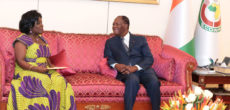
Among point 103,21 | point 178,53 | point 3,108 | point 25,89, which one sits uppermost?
point 103,21

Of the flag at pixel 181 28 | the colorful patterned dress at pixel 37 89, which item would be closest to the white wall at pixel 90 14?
the flag at pixel 181 28

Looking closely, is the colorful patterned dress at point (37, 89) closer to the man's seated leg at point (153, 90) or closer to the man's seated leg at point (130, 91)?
the man's seated leg at point (130, 91)

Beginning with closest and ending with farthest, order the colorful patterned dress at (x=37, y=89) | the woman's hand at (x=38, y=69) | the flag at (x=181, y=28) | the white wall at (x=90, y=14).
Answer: the colorful patterned dress at (x=37, y=89) → the woman's hand at (x=38, y=69) → the white wall at (x=90, y=14) → the flag at (x=181, y=28)

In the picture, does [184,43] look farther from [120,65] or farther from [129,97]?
[129,97]

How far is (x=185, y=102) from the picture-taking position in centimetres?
212

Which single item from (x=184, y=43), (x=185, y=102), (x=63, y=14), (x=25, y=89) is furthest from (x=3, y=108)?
(x=184, y=43)

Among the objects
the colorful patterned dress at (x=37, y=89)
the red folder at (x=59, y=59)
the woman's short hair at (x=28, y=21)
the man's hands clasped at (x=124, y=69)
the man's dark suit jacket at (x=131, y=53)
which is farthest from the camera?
the man's dark suit jacket at (x=131, y=53)

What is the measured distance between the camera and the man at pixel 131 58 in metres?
3.59

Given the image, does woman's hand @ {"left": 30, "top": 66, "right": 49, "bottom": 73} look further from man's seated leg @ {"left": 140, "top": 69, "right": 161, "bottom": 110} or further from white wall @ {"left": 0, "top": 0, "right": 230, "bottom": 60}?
white wall @ {"left": 0, "top": 0, "right": 230, "bottom": 60}

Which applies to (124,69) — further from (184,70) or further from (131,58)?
(184,70)

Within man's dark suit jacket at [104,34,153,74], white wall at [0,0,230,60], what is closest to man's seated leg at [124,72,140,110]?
man's dark suit jacket at [104,34,153,74]

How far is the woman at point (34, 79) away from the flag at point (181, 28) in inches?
70.8

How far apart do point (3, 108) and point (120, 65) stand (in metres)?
1.30

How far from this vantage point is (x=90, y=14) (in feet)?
15.0
